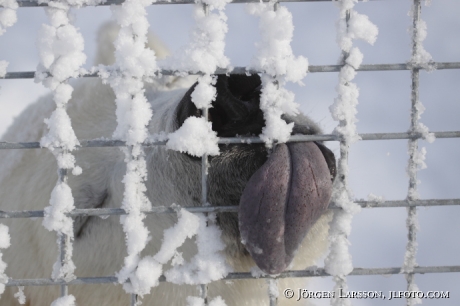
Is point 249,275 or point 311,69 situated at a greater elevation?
point 311,69

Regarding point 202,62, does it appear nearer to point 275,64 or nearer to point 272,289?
point 275,64

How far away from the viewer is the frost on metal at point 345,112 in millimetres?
1267

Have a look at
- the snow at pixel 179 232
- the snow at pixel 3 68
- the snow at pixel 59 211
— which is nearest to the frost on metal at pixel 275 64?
the snow at pixel 179 232

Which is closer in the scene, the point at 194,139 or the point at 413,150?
the point at 194,139

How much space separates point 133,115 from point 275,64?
39 centimetres

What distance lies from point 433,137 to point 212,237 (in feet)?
2.18

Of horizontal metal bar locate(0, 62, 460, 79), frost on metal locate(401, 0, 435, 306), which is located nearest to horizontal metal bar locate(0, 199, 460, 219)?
frost on metal locate(401, 0, 435, 306)

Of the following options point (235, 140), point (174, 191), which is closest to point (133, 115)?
point (235, 140)

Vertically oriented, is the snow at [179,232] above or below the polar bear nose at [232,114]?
below

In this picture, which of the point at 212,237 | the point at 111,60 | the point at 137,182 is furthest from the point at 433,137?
the point at 111,60

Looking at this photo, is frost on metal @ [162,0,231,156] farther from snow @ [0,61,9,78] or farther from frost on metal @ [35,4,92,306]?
snow @ [0,61,9,78]

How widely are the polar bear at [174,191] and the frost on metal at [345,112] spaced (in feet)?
0.23

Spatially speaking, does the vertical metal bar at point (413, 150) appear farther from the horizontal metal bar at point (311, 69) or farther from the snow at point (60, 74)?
the snow at point (60, 74)

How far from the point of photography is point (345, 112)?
1.27 m
